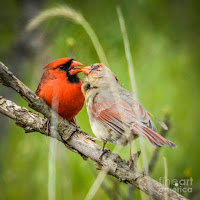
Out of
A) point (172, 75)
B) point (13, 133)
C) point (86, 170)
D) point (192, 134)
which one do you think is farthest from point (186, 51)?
point (13, 133)

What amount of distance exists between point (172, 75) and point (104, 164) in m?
3.14

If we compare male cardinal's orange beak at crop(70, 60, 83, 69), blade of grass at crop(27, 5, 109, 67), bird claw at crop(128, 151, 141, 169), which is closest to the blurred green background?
male cardinal's orange beak at crop(70, 60, 83, 69)

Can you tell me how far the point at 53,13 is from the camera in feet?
6.79

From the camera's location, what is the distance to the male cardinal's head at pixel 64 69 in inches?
115

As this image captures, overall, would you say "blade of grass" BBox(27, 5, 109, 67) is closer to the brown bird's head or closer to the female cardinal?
the female cardinal

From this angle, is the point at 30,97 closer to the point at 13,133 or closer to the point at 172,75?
the point at 13,133

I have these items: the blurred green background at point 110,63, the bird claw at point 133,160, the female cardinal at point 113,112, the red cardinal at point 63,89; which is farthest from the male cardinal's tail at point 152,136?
the blurred green background at point 110,63

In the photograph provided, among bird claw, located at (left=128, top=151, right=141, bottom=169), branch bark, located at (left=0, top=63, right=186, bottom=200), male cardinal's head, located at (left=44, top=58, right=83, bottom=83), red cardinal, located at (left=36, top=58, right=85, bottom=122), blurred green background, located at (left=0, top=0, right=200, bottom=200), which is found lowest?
branch bark, located at (left=0, top=63, right=186, bottom=200)

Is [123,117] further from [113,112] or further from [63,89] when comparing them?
[63,89]

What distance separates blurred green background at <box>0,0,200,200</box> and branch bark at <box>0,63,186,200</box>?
605 millimetres

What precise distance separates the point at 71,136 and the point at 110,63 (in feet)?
4.95

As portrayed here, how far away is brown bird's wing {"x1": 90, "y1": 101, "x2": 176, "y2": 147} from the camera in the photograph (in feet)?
7.29

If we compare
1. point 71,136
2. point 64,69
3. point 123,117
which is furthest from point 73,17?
point 64,69

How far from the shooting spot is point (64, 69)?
2.99 meters
